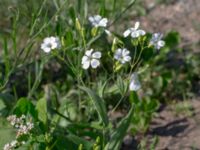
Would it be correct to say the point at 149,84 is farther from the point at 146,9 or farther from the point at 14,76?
the point at 146,9

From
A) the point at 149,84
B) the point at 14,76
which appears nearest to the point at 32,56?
the point at 14,76

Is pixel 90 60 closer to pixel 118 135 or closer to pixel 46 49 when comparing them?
pixel 46 49

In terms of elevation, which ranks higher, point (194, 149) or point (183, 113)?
point (183, 113)

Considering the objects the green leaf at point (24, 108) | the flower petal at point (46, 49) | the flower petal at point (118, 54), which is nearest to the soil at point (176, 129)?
the green leaf at point (24, 108)

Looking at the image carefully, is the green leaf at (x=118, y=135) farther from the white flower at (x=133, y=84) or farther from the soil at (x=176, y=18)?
the soil at (x=176, y=18)

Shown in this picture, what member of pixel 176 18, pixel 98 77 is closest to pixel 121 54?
pixel 98 77

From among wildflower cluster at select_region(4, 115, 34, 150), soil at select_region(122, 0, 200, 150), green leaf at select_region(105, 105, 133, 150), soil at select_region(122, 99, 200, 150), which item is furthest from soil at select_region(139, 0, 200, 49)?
wildflower cluster at select_region(4, 115, 34, 150)

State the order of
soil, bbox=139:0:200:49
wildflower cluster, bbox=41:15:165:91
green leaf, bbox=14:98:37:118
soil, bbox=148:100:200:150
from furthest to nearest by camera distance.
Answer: soil, bbox=139:0:200:49 → soil, bbox=148:100:200:150 → green leaf, bbox=14:98:37:118 → wildflower cluster, bbox=41:15:165:91

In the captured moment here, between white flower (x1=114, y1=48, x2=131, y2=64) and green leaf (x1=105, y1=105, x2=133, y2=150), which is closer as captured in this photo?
white flower (x1=114, y1=48, x2=131, y2=64)

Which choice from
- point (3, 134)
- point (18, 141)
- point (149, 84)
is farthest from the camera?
point (149, 84)

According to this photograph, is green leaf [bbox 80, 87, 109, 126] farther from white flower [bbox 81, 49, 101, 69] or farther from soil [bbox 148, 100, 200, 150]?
soil [bbox 148, 100, 200, 150]

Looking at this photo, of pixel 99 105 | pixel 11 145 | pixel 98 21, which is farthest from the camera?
pixel 98 21
